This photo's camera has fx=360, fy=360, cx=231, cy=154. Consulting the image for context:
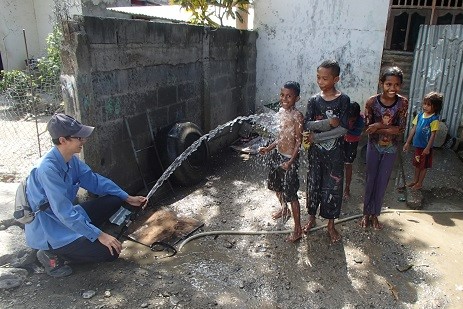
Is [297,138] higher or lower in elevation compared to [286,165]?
higher

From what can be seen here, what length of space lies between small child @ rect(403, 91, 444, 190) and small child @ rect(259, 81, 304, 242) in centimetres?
182

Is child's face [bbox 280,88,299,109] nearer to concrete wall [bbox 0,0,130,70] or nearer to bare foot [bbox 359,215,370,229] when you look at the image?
bare foot [bbox 359,215,370,229]

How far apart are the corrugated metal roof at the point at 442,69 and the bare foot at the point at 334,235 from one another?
455 cm

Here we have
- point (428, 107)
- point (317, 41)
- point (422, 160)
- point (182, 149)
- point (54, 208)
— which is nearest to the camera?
point (54, 208)

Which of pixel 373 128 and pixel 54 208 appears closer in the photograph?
pixel 54 208

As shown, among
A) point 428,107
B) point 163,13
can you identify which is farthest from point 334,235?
point 163,13

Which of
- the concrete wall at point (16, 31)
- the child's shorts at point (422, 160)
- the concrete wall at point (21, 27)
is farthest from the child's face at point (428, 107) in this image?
the concrete wall at point (16, 31)

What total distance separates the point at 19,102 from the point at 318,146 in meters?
8.63

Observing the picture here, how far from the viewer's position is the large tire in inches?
196

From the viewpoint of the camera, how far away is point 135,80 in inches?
181

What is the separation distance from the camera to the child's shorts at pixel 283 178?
11.9 ft

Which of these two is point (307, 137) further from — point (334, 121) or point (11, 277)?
point (11, 277)

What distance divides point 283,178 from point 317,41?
15.7 ft

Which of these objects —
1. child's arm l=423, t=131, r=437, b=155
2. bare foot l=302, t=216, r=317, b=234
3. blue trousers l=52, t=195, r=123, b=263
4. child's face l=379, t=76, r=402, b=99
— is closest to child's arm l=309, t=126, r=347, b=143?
child's face l=379, t=76, r=402, b=99
